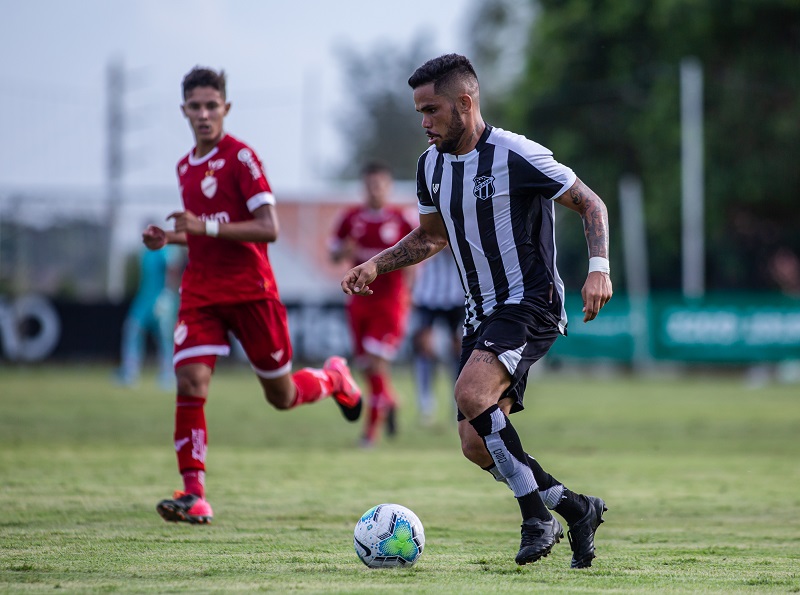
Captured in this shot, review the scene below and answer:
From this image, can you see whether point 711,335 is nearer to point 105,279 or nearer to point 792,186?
point 792,186

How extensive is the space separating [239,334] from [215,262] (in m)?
0.50

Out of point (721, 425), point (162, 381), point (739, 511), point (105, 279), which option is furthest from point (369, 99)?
point (739, 511)

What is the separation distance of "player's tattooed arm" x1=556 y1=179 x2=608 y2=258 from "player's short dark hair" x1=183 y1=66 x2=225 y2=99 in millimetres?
2740

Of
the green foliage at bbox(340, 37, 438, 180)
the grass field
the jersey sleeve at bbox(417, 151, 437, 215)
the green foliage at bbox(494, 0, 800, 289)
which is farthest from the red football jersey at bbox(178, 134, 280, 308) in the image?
the green foliage at bbox(340, 37, 438, 180)

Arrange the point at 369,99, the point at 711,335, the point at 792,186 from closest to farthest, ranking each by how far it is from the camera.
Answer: the point at 711,335, the point at 792,186, the point at 369,99

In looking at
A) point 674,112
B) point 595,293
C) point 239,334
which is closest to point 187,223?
point 239,334

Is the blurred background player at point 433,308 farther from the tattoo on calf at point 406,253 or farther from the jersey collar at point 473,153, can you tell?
the jersey collar at point 473,153

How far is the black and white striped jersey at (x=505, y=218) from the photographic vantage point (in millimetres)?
5629

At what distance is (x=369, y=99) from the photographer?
92438 mm

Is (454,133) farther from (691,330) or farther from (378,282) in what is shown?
(691,330)

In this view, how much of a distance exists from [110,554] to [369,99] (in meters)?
88.3

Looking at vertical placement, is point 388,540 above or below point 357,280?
below

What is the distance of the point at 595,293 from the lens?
5.23 meters

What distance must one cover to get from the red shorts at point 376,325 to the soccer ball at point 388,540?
6.75 m
